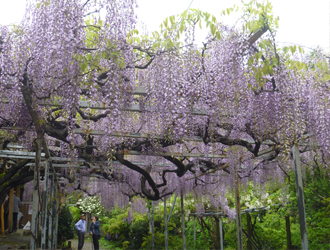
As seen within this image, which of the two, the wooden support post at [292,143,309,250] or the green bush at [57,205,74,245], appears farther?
the green bush at [57,205,74,245]

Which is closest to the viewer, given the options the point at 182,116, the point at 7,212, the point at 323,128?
the point at 182,116

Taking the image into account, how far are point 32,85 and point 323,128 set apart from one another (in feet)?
13.4

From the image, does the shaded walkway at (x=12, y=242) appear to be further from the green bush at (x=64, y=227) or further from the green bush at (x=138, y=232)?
the green bush at (x=138, y=232)

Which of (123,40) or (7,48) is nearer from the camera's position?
(123,40)

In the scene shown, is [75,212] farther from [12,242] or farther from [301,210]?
[301,210]

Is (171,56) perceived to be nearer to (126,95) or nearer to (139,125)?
(126,95)

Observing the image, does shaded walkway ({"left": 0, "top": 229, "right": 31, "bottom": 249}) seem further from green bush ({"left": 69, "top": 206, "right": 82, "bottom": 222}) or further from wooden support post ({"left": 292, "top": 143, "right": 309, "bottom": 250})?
green bush ({"left": 69, "top": 206, "right": 82, "bottom": 222})

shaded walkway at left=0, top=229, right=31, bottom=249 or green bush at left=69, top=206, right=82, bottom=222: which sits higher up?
shaded walkway at left=0, top=229, right=31, bottom=249

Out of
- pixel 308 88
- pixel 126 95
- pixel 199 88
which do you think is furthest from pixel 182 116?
pixel 308 88

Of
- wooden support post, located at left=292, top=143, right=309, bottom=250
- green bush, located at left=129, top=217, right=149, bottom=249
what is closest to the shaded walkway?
green bush, located at left=129, top=217, right=149, bottom=249

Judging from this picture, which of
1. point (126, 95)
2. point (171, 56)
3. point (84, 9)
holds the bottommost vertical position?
point (126, 95)

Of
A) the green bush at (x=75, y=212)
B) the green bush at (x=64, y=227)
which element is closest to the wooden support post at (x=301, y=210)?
the green bush at (x=64, y=227)

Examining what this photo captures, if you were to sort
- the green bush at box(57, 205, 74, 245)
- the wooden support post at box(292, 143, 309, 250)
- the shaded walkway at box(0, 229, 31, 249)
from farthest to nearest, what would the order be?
the green bush at box(57, 205, 74, 245), the shaded walkway at box(0, 229, 31, 249), the wooden support post at box(292, 143, 309, 250)

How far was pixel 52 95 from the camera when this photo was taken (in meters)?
4.14
